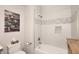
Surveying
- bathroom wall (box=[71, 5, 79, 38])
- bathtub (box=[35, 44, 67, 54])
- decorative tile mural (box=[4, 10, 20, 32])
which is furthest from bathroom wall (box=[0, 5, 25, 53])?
bathroom wall (box=[71, 5, 79, 38])

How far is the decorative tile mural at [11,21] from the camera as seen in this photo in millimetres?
1040

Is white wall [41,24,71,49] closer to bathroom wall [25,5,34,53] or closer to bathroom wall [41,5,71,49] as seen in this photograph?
bathroom wall [41,5,71,49]

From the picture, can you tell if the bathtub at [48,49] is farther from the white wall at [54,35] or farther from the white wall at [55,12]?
the white wall at [55,12]

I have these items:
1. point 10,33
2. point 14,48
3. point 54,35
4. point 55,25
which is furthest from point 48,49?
point 10,33

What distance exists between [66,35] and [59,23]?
0.67 ft

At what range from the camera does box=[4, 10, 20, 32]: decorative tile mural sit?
1.04 meters

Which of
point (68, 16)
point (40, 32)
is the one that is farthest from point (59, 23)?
point (40, 32)

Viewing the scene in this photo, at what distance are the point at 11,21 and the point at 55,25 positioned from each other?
0.63m

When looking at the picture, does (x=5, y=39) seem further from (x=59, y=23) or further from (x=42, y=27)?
(x=59, y=23)

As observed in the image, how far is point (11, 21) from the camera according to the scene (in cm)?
108

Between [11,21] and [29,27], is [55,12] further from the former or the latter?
[11,21]

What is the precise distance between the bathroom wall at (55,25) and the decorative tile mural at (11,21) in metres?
0.36

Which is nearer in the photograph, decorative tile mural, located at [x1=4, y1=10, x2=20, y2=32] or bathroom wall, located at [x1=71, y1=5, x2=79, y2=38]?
decorative tile mural, located at [x1=4, y1=10, x2=20, y2=32]

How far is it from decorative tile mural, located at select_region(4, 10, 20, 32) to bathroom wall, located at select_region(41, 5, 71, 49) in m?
0.36
